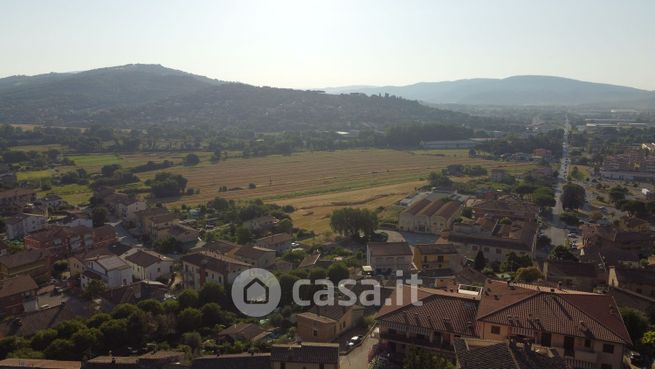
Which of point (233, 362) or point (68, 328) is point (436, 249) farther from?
point (68, 328)

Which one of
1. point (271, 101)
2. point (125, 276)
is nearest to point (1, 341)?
point (125, 276)

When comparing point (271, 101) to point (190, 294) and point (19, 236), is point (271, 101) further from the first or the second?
point (190, 294)

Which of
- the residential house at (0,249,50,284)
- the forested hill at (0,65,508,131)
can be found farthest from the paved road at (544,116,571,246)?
the forested hill at (0,65,508,131)

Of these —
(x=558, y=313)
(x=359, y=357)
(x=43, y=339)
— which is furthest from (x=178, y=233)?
(x=558, y=313)

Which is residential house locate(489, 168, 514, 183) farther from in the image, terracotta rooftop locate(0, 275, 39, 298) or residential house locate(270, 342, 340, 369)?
terracotta rooftop locate(0, 275, 39, 298)

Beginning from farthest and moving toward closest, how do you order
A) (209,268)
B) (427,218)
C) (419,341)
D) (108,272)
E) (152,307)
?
(427,218)
(108,272)
(209,268)
(152,307)
(419,341)

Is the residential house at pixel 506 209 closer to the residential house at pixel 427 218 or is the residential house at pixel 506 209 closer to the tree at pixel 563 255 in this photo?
the residential house at pixel 427 218

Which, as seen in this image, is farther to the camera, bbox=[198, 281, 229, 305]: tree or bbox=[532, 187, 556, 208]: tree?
bbox=[532, 187, 556, 208]: tree
